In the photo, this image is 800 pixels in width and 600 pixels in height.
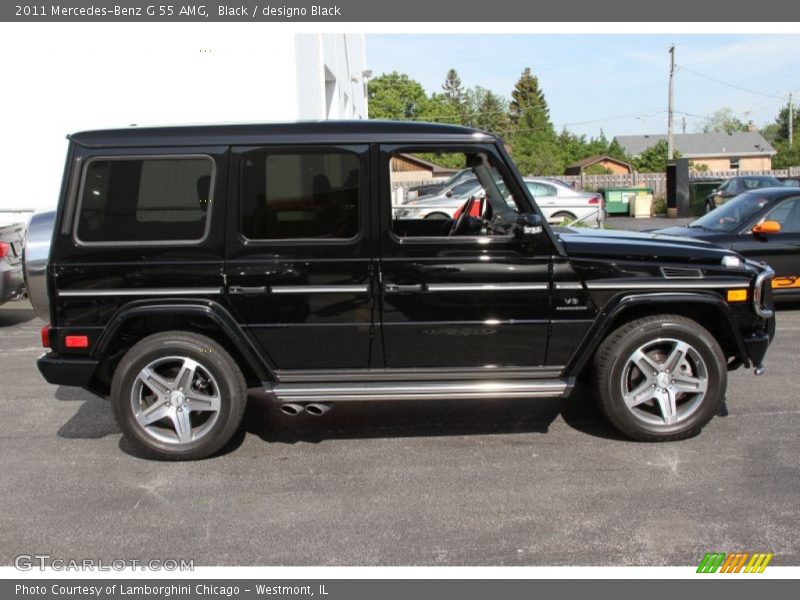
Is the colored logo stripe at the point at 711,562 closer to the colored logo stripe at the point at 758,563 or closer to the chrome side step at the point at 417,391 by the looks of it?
the colored logo stripe at the point at 758,563

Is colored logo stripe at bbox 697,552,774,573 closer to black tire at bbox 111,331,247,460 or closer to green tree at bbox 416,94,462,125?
black tire at bbox 111,331,247,460

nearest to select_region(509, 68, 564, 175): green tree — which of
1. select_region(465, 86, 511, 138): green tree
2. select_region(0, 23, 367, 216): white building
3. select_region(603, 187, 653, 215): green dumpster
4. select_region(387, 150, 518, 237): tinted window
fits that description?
select_region(465, 86, 511, 138): green tree

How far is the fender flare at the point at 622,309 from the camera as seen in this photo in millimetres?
4602

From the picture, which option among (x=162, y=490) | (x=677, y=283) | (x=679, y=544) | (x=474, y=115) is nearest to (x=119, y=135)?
(x=162, y=490)

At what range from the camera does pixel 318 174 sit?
4.56m

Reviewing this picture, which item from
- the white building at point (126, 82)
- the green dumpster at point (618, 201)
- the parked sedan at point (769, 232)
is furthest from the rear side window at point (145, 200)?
the green dumpster at point (618, 201)

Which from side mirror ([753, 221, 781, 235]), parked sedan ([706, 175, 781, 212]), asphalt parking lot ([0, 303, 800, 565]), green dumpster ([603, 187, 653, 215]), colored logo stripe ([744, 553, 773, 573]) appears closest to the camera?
colored logo stripe ([744, 553, 773, 573])

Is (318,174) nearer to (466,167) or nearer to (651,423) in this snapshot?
(466,167)

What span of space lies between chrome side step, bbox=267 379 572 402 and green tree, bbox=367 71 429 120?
78.1 m

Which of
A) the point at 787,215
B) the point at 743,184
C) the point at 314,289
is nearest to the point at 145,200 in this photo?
the point at 314,289

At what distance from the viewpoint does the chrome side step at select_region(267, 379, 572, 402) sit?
179 inches

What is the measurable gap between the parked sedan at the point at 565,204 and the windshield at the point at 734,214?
8130 millimetres

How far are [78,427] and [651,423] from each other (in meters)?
4.11
